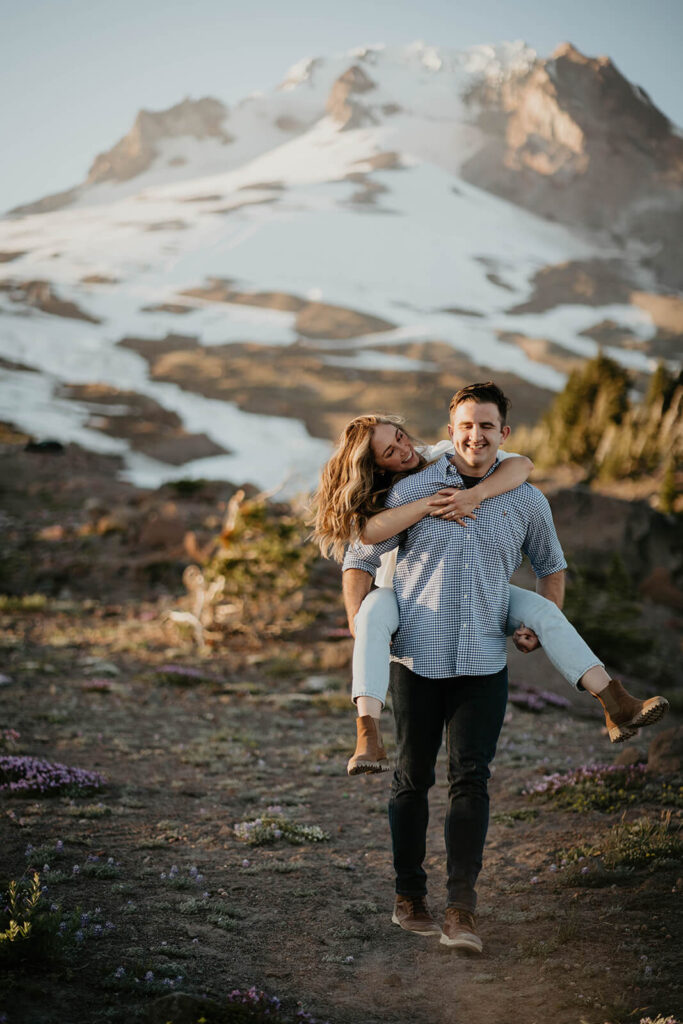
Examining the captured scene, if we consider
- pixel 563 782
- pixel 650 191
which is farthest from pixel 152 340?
pixel 650 191

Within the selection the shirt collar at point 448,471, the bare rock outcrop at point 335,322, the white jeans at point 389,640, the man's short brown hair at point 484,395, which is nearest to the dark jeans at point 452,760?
the white jeans at point 389,640

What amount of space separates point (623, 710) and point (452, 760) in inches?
29.5

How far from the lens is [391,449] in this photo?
12.4 feet

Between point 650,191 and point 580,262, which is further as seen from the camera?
point 650,191

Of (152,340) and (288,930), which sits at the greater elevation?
(152,340)

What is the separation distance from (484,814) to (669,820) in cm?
186

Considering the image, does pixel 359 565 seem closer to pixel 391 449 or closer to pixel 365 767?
pixel 391 449

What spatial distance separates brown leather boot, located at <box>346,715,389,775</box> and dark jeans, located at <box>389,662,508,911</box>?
0.20 metres

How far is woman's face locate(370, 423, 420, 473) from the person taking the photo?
377cm

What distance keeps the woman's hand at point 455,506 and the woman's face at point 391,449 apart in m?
0.35

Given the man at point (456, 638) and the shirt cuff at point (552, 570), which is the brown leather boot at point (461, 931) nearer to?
the man at point (456, 638)

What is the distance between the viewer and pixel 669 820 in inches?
183

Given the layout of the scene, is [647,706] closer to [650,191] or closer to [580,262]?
[580,262]

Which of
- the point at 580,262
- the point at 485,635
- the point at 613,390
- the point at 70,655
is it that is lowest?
the point at 70,655
